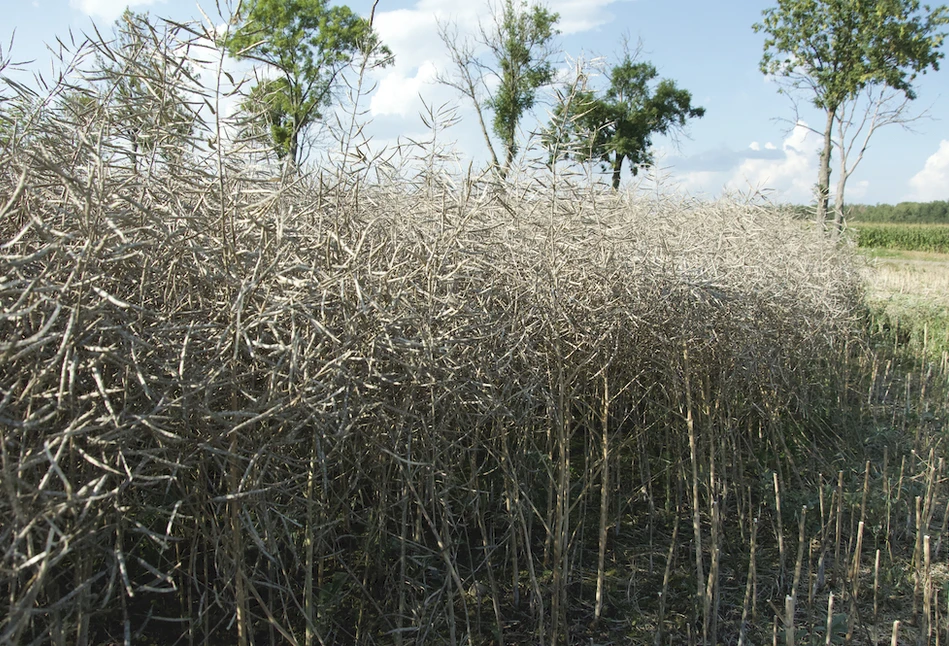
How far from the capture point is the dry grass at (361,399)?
6.34 feet

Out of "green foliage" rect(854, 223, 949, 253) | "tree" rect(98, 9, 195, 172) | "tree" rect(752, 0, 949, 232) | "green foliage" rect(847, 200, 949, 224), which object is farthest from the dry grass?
"green foliage" rect(847, 200, 949, 224)

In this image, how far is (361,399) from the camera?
243 centimetres

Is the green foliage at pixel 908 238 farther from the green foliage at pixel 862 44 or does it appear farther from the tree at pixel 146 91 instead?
the tree at pixel 146 91

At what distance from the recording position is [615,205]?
4473 millimetres

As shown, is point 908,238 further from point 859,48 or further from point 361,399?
point 361,399

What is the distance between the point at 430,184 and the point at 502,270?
0.49 meters

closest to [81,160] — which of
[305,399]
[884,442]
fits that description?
[305,399]

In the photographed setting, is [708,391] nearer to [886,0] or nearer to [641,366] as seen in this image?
[641,366]

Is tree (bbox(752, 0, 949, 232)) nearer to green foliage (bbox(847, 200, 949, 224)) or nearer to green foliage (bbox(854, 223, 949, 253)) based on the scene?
green foliage (bbox(854, 223, 949, 253))

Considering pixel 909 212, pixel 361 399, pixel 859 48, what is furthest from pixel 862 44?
pixel 909 212

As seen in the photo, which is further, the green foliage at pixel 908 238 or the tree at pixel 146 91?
the green foliage at pixel 908 238

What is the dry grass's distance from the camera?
1.93 meters

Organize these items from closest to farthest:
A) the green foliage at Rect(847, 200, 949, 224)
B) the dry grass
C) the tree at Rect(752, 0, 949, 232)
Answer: the dry grass
the tree at Rect(752, 0, 949, 232)
the green foliage at Rect(847, 200, 949, 224)

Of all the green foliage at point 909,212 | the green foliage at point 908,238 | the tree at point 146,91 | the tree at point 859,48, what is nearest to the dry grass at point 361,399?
the tree at point 146,91
